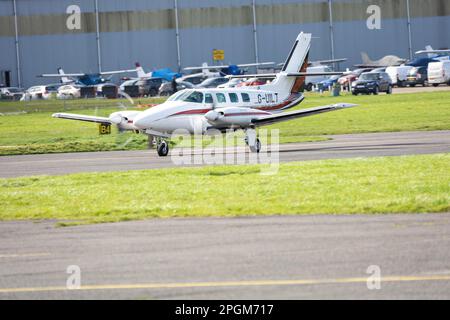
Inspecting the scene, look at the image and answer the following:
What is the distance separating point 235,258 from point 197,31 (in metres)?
80.8

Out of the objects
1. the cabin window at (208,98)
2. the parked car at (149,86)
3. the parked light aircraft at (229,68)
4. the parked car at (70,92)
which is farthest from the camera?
the parked car at (70,92)

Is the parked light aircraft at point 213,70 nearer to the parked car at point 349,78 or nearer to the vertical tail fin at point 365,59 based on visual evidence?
the parked car at point 349,78

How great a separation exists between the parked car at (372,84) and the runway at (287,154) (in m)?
35.4

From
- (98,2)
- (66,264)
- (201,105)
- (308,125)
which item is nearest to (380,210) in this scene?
(66,264)

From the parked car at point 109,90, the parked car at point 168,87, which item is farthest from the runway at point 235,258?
the parked car at point 109,90

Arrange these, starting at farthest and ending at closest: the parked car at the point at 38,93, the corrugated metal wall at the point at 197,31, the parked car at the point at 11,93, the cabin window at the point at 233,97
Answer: the corrugated metal wall at the point at 197,31 → the parked car at the point at 38,93 → the parked car at the point at 11,93 → the cabin window at the point at 233,97

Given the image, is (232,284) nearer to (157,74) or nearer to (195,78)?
(195,78)

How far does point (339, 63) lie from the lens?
9588 cm

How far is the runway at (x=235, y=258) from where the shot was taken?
10234mm

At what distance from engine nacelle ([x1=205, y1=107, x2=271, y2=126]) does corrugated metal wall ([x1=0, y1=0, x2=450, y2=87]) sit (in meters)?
58.9

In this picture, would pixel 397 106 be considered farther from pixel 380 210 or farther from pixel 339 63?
pixel 339 63

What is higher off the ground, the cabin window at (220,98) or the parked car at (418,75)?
the parked car at (418,75)

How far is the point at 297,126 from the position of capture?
44.2m
